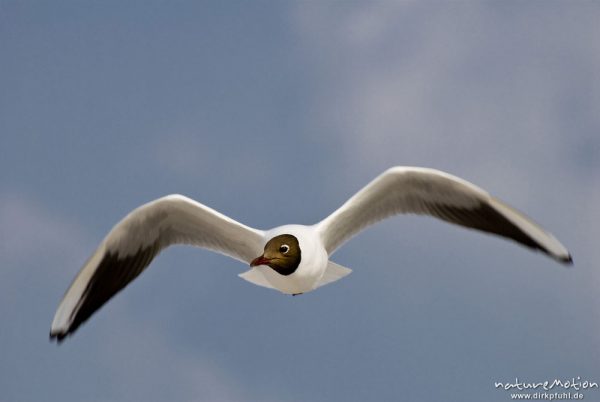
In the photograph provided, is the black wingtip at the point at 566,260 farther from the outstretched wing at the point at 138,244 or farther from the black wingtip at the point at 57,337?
the black wingtip at the point at 57,337

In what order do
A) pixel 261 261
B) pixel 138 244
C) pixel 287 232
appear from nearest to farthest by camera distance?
pixel 261 261 → pixel 287 232 → pixel 138 244

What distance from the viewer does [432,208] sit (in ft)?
35.7

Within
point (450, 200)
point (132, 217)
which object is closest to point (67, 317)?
point (132, 217)

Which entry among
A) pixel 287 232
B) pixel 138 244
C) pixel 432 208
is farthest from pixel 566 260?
pixel 138 244

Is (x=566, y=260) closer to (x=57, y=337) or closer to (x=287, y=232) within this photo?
(x=287, y=232)

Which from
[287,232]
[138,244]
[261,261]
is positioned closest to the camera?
[261,261]

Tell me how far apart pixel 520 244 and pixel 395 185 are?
1504mm

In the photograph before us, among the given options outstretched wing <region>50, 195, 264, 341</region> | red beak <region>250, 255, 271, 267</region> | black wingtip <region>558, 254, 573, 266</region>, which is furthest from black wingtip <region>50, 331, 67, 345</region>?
black wingtip <region>558, 254, 573, 266</region>

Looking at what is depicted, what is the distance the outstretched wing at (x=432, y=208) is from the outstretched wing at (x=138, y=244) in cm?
100

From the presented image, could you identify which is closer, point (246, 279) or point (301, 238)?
point (301, 238)

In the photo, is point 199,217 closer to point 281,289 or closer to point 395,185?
point 281,289

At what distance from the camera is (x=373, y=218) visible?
1094cm

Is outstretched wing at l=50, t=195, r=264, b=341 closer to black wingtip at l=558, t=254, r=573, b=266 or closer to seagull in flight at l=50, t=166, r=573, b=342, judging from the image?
seagull in flight at l=50, t=166, r=573, b=342

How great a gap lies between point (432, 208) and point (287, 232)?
173cm
